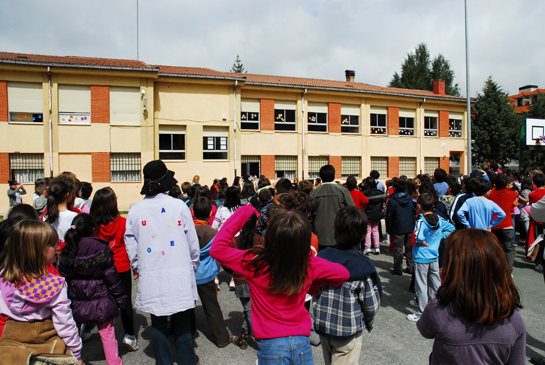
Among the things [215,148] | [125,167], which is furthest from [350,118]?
[125,167]

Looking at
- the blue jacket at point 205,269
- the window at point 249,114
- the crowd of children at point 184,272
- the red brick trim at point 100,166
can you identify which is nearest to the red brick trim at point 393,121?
the window at point 249,114

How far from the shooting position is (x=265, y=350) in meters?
2.10

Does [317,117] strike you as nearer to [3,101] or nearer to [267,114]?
[267,114]

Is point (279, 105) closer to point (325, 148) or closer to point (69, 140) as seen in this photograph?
point (325, 148)

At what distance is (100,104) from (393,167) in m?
19.3

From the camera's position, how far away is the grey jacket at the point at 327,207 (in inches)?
199

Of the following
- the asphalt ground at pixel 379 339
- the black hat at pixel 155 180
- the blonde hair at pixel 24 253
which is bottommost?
the asphalt ground at pixel 379 339

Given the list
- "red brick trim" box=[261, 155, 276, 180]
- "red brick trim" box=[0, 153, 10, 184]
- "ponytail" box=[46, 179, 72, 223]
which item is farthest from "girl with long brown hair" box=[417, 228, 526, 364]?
"red brick trim" box=[0, 153, 10, 184]

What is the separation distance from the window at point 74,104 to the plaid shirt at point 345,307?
19418 mm

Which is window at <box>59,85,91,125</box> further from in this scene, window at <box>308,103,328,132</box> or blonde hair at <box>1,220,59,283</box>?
blonde hair at <box>1,220,59,283</box>

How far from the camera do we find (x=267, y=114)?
22.2 meters

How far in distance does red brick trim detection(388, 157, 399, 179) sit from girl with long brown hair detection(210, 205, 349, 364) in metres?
24.5

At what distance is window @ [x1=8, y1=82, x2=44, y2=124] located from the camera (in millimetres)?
17797

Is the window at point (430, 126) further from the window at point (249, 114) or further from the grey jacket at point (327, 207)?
the grey jacket at point (327, 207)
